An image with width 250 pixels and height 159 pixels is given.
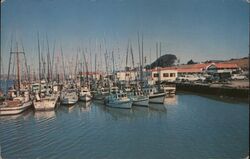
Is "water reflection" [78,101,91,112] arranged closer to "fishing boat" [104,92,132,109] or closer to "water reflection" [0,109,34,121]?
"fishing boat" [104,92,132,109]

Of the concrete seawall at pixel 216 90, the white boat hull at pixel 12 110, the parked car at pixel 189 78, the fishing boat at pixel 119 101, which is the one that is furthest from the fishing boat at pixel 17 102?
the parked car at pixel 189 78

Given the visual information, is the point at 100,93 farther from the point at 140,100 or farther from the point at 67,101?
the point at 140,100

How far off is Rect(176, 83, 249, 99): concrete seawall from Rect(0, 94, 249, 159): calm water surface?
1082 mm

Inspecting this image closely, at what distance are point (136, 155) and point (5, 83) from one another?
7153mm

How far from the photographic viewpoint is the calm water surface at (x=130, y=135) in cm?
671

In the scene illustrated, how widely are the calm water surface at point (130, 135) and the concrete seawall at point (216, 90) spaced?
1082mm

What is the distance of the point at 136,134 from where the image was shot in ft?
27.7

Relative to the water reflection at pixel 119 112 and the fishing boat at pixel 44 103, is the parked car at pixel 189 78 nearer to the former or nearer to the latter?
the water reflection at pixel 119 112

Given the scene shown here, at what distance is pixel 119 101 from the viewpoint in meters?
13.8

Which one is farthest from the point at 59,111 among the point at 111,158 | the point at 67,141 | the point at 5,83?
the point at 111,158

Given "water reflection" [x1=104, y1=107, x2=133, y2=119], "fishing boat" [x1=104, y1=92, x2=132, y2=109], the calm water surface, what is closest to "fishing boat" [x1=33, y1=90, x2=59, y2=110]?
the calm water surface

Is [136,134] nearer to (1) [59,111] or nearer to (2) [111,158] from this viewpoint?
(2) [111,158]

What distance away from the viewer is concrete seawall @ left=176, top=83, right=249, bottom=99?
39.1 ft

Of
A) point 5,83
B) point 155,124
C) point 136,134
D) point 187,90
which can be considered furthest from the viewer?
point 187,90
